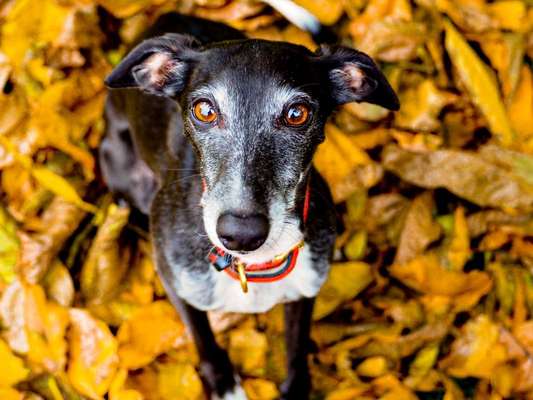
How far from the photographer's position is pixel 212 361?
3.02m

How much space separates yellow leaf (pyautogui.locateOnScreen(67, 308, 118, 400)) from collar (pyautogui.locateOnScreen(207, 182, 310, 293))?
79 centimetres

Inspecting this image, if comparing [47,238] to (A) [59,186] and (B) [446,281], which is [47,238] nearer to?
(A) [59,186]

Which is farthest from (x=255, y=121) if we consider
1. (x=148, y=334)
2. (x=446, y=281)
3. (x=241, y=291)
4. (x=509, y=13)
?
(x=509, y=13)

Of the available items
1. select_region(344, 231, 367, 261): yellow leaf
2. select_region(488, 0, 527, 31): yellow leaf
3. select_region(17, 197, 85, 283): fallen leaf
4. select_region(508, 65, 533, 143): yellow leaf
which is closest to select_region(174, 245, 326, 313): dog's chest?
select_region(344, 231, 367, 261): yellow leaf

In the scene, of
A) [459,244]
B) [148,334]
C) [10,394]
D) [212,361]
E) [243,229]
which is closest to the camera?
[243,229]

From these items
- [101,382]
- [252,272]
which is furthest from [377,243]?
[101,382]

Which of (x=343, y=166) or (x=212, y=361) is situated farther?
(x=343, y=166)

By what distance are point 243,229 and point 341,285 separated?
1.45m

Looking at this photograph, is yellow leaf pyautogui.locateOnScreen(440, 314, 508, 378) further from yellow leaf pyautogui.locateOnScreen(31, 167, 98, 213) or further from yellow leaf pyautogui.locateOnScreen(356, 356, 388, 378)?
yellow leaf pyautogui.locateOnScreen(31, 167, 98, 213)

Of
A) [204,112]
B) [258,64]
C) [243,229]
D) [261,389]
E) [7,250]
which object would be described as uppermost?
[258,64]

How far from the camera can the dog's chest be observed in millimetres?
2693

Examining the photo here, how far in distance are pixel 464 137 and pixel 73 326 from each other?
2.40 m

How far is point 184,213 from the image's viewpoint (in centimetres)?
270

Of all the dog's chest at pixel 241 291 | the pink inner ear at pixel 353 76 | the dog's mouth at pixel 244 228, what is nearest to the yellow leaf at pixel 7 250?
the dog's chest at pixel 241 291
